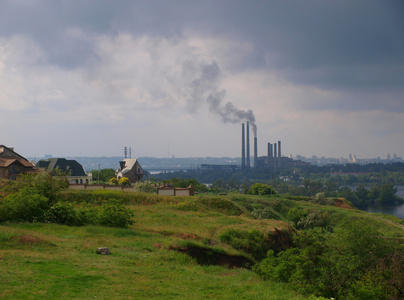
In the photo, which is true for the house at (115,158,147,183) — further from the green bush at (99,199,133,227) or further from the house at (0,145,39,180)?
the green bush at (99,199,133,227)

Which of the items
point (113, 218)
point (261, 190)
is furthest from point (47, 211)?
point (261, 190)

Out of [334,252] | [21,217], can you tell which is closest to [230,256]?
[334,252]

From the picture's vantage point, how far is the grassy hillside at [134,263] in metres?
11.7

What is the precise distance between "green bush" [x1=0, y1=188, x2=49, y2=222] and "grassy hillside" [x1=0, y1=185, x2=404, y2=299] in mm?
935

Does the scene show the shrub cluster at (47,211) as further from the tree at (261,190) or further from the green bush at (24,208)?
the tree at (261,190)

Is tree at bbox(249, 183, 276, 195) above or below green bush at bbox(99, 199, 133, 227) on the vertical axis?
below

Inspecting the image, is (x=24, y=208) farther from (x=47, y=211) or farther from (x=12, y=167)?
(x=12, y=167)

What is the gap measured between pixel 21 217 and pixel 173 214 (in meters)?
12.0

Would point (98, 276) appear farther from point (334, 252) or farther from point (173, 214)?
point (173, 214)

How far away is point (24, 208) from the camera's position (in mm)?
22406

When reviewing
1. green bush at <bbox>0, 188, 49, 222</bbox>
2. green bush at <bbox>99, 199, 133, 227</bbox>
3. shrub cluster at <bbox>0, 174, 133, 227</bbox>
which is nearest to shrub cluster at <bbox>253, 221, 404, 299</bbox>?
green bush at <bbox>99, 199, 133, 227</bbox>

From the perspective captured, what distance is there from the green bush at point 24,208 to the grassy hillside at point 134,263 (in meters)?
0.93

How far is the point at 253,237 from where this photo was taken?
2369 cm

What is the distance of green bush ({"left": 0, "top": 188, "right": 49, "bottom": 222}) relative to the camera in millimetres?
22047
